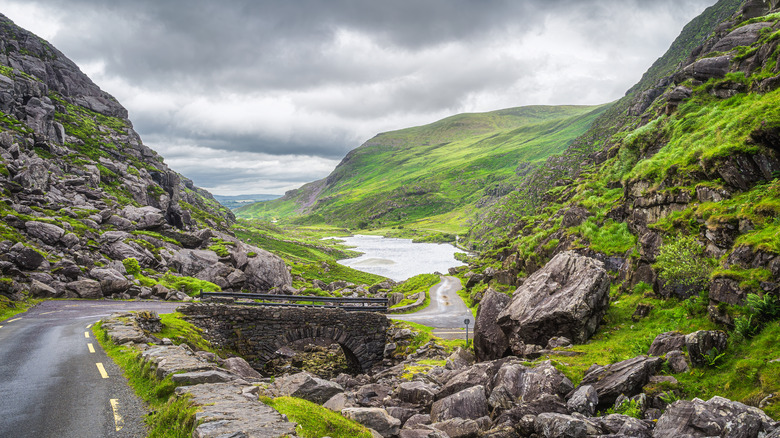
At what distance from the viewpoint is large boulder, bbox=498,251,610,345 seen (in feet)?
58.0

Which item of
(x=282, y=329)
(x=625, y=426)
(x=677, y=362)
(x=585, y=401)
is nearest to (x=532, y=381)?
(x=585, y=401)

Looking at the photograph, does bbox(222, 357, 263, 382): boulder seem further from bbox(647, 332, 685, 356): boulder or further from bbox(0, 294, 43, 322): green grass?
bbox(647, 332, 685, 356): boulder

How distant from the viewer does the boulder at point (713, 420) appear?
8128 millimetres

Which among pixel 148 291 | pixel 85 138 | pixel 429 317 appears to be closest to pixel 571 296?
pixel 429 317

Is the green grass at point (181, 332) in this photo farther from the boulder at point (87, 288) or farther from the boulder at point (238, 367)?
the boulder at point (87, 288)

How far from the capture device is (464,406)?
14742mm

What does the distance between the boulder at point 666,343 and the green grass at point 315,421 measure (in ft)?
35.6

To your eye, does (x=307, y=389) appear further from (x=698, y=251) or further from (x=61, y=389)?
(x=698, y=251)

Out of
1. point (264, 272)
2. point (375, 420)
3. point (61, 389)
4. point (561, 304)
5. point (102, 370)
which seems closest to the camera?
point (61, 389)

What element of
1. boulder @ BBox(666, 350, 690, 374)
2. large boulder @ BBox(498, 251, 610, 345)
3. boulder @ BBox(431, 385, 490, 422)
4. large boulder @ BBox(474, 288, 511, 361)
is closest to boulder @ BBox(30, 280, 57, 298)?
boulder @ BBox(431, 385, 490, 422)

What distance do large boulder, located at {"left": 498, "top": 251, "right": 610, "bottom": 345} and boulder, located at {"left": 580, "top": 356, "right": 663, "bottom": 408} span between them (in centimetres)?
481

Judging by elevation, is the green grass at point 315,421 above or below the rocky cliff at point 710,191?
below

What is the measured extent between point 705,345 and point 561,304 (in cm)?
700

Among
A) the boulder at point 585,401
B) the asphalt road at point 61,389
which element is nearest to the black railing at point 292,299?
the asphalt road at point 61,389
